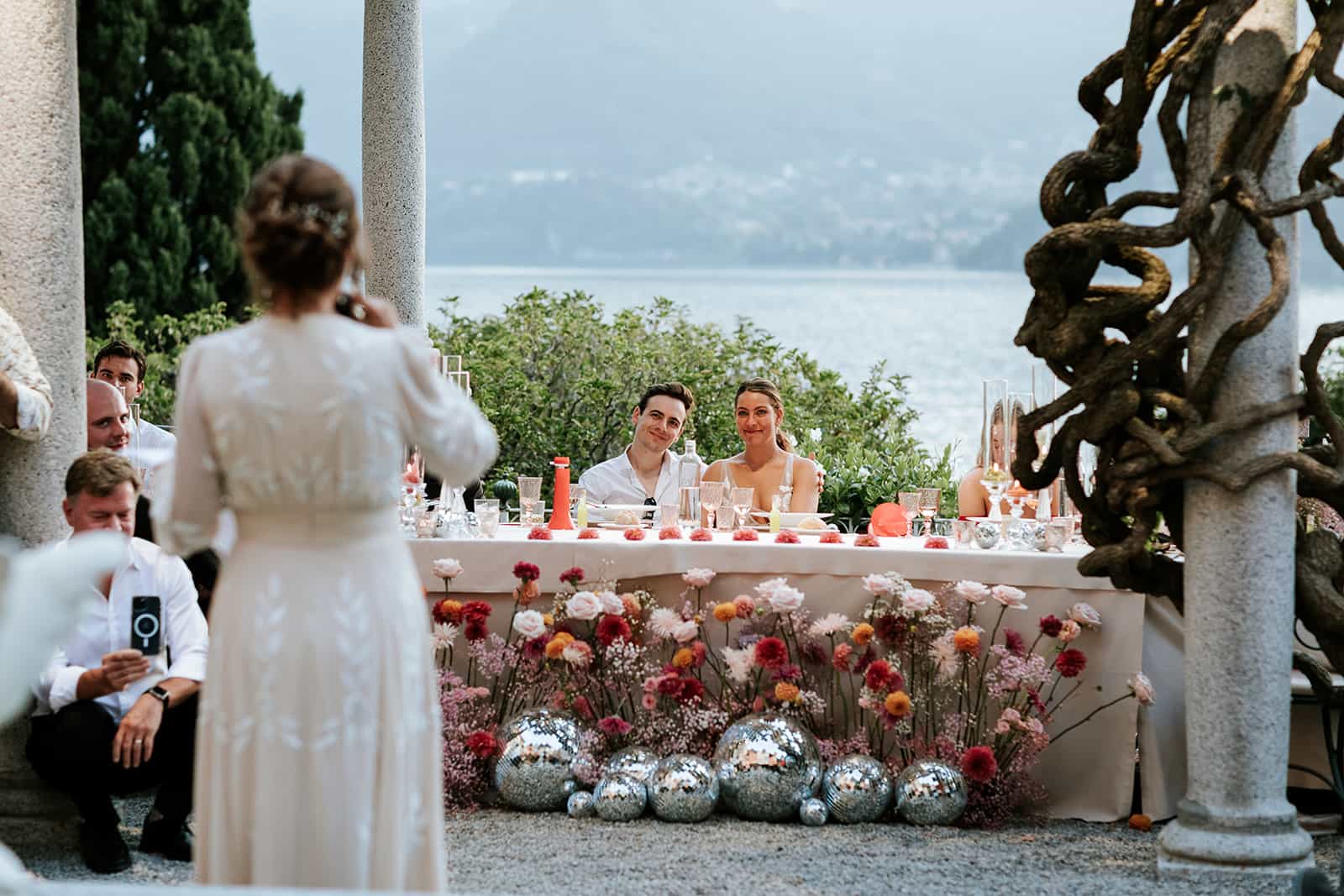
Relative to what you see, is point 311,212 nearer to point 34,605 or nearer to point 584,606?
point 34,605

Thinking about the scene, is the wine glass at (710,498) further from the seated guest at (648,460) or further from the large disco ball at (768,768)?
the seated guest at (648,460)

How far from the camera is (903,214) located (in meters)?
63.2

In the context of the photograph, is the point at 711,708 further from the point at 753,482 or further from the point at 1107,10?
the point at 1107,10

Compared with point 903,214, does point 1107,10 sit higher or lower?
higher

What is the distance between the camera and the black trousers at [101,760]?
413 cm

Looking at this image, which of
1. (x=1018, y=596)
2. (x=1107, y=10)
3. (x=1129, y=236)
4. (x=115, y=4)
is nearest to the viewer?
(x=1129, y=236)

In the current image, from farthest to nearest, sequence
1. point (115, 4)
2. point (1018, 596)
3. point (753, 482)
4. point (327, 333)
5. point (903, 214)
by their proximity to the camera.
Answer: point (903, 214) < point (115, 4) < point (753, 482) < point (1018, 596) < point (327, 333)

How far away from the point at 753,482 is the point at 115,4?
31.9 ft

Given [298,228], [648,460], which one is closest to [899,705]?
[648,460]

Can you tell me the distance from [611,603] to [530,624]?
10.1 inches

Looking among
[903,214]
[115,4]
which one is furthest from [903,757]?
[903,214]

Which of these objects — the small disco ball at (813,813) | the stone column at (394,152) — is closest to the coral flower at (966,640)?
the small disco ball at (813,813)

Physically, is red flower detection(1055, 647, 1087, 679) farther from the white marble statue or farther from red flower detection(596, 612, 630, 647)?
the white marble statue

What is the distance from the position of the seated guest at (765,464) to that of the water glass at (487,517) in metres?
1.21
